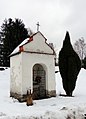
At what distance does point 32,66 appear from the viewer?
10859mm

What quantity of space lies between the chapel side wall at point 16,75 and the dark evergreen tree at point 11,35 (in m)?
20.8

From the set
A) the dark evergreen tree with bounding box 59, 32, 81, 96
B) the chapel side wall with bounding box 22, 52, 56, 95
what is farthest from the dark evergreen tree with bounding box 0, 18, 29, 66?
the chapel side wall with bounding box 22, 52, 56, 95

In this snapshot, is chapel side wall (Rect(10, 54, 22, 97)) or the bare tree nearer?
chapel side wall (Rect(10, 54, 22, 97))

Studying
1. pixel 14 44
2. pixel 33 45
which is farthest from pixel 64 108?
pixel 14 44

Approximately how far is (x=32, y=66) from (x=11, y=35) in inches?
945

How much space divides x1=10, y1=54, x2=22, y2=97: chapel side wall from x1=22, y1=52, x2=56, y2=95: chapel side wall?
26cm

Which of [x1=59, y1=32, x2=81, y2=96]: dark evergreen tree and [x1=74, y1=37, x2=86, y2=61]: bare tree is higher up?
[x1=74, y1=37, x2=86, y2=61]: bare tree

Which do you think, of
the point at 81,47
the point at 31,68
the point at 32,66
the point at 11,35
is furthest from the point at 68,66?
the point at 81,47

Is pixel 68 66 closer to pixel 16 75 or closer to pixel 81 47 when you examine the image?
pixel 16 75

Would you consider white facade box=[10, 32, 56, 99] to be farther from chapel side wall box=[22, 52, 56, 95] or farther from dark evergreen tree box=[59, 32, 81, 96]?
dark evergreen tree box=[59, 32, 81, 96]

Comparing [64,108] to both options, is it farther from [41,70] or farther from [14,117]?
[41,70]

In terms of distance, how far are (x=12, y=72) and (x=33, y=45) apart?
2.04 metres

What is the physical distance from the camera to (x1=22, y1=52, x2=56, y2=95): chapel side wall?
10.5 meters

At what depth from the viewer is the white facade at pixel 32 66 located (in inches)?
412
